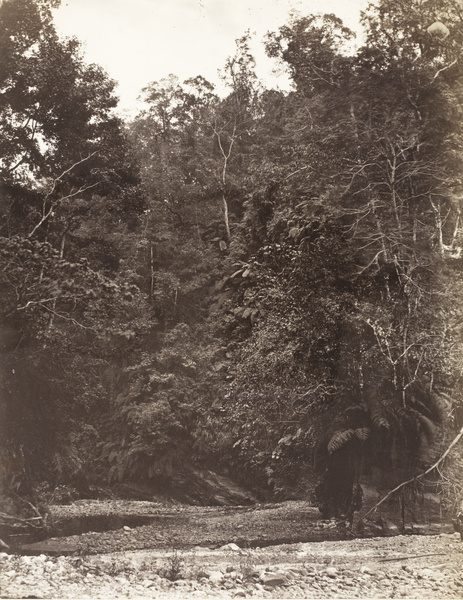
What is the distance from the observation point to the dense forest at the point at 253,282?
5.53 meters

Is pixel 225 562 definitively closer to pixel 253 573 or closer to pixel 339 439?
pixel 253 573

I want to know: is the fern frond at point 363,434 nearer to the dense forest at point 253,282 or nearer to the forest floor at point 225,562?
→ the dense forest at point 253,282

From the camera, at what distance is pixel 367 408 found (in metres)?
5.64

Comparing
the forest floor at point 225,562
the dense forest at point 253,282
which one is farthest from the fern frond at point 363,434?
the forest floor at point 225,562

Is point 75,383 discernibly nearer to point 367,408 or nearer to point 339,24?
point 367,408

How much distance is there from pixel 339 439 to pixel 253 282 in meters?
2.18

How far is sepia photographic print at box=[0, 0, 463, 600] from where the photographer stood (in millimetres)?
5254

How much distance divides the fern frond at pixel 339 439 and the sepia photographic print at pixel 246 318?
2 cm

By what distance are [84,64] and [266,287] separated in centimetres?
345

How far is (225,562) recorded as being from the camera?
4766mm

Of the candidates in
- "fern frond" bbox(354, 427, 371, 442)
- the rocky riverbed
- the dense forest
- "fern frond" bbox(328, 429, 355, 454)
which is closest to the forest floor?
the rocky riverbed

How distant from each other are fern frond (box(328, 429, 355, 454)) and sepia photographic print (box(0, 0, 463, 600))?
0.9 inches

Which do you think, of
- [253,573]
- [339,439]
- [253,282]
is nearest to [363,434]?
[339,439]

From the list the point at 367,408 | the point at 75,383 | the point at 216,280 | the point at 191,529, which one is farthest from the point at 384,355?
the point at 75,383
